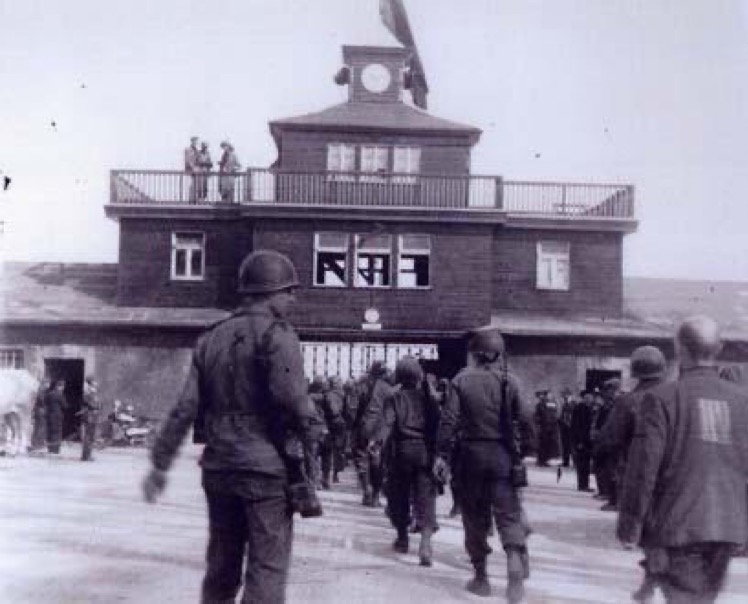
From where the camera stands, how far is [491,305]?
34.0 m

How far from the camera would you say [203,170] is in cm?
3447

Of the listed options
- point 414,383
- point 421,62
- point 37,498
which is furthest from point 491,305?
point 414,383

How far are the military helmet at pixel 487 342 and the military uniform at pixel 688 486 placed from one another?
3.01m

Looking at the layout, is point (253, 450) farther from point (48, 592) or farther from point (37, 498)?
point (37, 498)

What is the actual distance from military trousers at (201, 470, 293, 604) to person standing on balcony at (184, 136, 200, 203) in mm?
29050

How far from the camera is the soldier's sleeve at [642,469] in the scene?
5266 millimetres

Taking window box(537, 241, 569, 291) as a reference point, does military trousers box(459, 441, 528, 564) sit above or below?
below

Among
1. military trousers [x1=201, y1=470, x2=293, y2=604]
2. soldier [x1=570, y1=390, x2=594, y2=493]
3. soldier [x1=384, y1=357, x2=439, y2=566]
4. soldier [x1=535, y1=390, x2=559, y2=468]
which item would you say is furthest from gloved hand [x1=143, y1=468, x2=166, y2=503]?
soldier [x1=535, y1=390, x2=559, y2=468]

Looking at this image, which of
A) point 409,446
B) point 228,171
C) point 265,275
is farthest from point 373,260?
point 265,275

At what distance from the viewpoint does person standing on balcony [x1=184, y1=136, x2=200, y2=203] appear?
34203 mm

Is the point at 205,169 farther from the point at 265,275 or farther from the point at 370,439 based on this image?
the point at 265,275

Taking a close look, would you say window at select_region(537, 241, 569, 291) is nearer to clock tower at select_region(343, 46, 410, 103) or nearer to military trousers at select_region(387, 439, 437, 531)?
clock tower at select_region(343, 46, 410, 103)

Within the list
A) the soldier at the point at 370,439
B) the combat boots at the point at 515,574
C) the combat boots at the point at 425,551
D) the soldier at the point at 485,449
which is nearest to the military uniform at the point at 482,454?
the soldier at the point at 485,449

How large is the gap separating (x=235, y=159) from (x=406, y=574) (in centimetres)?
2687
